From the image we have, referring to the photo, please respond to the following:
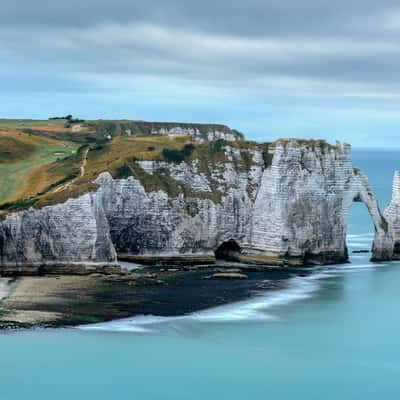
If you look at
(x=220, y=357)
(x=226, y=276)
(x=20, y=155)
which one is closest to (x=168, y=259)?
(x=226, y=276)

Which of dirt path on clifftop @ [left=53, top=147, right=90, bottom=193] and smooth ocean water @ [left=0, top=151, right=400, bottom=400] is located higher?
dirt path on clifftop @ [left=53, top=147, right=90, bottom=193]

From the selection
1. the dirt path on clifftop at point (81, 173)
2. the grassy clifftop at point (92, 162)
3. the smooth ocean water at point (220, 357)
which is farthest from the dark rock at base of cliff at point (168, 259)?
the smooth ocean water at point (220, 357)

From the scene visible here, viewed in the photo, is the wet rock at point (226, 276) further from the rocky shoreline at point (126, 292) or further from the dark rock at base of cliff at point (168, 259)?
the dark rock at base of cliff at point (168, 259)

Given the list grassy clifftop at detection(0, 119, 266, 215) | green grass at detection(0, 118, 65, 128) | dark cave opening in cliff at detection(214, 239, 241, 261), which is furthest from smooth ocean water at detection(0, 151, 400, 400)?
green grass at detection(0, 118, 65, 128)

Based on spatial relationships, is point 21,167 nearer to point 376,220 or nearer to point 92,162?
point 92,162

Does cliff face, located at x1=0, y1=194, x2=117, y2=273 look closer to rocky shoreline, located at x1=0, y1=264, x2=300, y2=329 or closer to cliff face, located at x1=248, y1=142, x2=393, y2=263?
rocky shoreline, located at x1=0, y1=264, x2=300, y2=329
